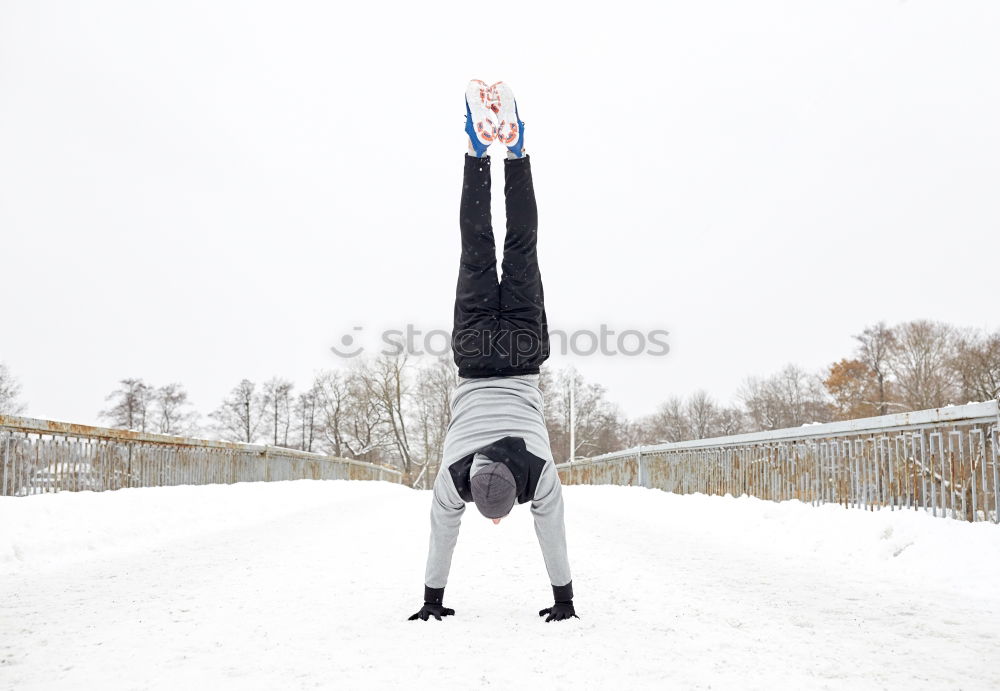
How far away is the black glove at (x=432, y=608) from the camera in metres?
3.27

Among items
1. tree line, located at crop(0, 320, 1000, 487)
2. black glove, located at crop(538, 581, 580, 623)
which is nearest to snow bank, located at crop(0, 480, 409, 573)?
black glove, located at crop(538, 581, 580, 623)

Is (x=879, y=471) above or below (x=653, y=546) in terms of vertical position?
above

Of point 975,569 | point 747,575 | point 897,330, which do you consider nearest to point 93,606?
point 747,575

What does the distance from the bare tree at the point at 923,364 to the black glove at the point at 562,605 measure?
4891 centimetres

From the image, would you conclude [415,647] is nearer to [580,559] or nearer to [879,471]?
[580,559]

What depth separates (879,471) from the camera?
639 cm

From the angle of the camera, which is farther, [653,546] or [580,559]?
[653,546]

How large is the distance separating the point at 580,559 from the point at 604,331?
30.7 m

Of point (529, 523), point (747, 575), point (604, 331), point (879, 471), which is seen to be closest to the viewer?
point (747, 575)

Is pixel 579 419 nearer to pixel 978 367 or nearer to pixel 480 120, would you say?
pixel 978 367

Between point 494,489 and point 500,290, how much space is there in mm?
1159

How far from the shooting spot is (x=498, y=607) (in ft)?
12.0

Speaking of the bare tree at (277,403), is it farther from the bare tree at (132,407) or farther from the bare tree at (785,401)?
the bare tree at (785,401)

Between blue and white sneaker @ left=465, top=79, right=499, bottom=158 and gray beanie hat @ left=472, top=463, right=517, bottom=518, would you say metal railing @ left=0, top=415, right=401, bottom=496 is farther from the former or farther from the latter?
gray beanie hat @ left=472, top=463, right=517, bottom=518
